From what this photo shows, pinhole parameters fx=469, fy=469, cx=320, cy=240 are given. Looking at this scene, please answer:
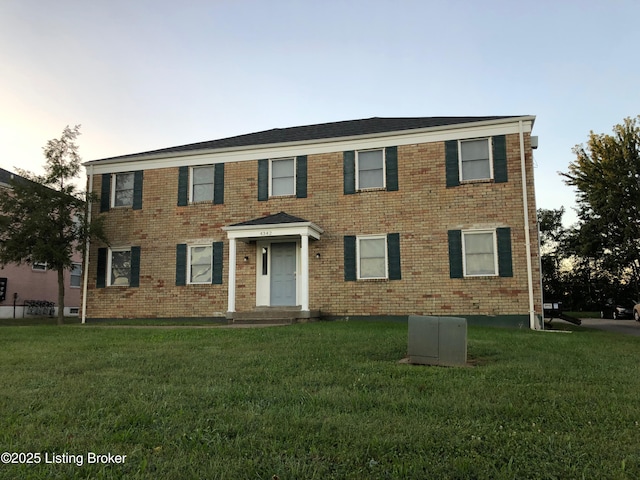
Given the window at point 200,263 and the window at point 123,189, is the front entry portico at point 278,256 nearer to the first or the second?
the window at point 200,263

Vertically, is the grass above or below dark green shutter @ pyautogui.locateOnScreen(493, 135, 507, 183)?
below

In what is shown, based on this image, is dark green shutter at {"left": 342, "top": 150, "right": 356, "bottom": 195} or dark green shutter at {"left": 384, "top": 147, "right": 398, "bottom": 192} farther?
dark green shutter at {"left": 342, "top": 150, "right": 356, "bottom": 195}

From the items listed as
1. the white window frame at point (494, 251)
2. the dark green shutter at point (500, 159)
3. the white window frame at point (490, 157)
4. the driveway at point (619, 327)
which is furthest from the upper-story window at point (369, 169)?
the driveway at point (619, 327)

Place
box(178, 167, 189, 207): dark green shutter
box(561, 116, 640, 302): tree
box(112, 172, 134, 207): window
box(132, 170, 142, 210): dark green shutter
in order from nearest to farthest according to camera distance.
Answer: box(178, 167, 189, 207): dark green shutter < box(132, 170, 142, 210): dark green shutter < box(112, 172, 134, 207): window < box(561, 116, 640, 302): tree

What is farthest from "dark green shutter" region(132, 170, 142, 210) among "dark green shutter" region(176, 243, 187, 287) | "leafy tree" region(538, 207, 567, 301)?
"leafy tree" region(538, 207, 567, 301)

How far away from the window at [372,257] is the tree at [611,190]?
1578 cm

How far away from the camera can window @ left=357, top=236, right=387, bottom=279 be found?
1339 centimetres

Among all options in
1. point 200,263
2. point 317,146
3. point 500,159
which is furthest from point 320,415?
point 200,263

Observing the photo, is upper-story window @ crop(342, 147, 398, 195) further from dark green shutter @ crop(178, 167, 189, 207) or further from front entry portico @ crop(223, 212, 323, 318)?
dark green shutter @ crop(178, 167, 189, 207)

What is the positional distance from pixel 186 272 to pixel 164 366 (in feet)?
30.8

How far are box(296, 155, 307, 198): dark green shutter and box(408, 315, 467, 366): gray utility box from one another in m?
8.81

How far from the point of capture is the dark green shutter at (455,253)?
41.8 feet

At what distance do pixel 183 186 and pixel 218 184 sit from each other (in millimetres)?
1203

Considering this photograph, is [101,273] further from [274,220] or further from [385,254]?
[385,254]
